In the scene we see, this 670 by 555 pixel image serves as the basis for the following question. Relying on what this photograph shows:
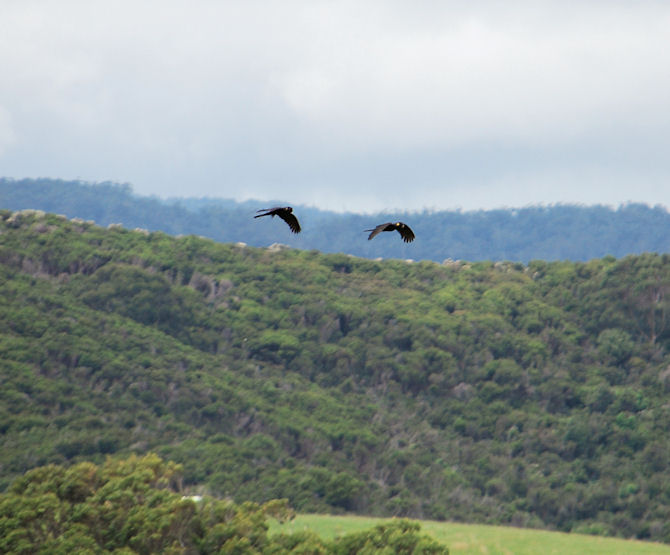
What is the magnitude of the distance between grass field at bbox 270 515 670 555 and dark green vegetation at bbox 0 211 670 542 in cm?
1187

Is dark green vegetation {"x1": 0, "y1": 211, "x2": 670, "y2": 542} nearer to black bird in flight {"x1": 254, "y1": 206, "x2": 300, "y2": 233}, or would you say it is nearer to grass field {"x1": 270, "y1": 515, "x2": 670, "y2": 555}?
grass field {"x1": 270, "y1": 515, "x2": 670, "y2": 555}

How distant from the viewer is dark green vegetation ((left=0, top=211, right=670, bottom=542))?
6531cm

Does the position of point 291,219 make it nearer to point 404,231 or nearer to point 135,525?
point 404,231

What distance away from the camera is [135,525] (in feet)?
107

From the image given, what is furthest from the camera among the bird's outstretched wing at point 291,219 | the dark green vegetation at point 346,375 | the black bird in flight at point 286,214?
the dark green vegetation at point 346,375

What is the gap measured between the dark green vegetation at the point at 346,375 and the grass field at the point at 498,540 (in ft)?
38.9

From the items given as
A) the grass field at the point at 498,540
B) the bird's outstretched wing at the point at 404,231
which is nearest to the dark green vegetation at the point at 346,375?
the grass field at the point at 498,540

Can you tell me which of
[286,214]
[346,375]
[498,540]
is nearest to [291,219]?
[286,214]

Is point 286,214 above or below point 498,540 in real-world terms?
above

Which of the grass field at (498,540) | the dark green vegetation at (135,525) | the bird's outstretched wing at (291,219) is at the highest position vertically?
the bird's outstretched wing at (291,219)

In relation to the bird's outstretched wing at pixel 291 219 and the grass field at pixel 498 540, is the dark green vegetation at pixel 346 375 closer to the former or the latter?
the grass field at pixel 498 540

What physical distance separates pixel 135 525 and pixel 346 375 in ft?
166

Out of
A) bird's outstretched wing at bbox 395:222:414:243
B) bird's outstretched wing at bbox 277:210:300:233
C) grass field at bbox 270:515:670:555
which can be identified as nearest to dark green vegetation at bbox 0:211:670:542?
grass field at bbox 270:515:670:555

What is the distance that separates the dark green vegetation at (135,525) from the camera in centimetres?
3164
